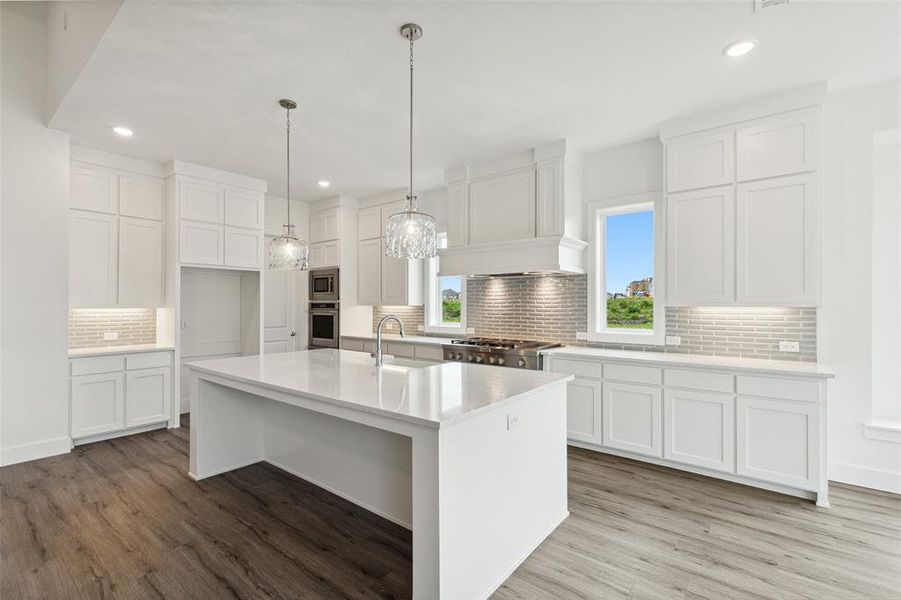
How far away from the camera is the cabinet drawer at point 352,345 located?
5898mm

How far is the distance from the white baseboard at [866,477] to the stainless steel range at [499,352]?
229 centimetres

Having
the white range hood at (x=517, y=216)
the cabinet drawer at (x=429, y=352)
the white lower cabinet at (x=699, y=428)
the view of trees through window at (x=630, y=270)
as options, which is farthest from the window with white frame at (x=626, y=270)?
the cabinet drawer at (x=429, y=352)

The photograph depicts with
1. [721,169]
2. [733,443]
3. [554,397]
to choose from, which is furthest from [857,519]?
[721,169]

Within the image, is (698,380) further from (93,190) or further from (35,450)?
(93,190)

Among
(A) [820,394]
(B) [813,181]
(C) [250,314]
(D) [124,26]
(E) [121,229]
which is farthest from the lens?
(C) [250,314]

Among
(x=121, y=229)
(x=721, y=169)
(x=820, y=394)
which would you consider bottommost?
(x=820, y=394)

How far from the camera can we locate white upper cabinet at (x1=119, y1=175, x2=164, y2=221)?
4.53 metres

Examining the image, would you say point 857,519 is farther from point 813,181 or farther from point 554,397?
point 813,181

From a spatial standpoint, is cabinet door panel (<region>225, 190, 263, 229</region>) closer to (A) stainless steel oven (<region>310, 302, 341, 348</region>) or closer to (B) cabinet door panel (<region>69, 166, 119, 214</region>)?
(B) cabinet door panel (<region>69, 166, 119, 214</region>)

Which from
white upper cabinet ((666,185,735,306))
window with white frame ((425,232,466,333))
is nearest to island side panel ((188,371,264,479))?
window with white frame ((425,232,466,333))

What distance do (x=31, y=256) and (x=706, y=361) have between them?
5.76 metres

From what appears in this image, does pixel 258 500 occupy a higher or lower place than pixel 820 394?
lower

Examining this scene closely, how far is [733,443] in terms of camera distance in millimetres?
3139

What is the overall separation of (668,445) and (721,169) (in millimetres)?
2224
